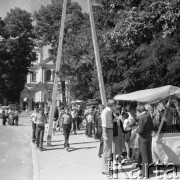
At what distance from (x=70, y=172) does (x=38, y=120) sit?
514cm

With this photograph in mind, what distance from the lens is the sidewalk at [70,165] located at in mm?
9328

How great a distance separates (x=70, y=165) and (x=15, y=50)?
45787 millimetres

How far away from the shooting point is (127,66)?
2325 centimetres

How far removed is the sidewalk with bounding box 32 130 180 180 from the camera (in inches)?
367

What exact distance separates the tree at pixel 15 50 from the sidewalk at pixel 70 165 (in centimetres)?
4093

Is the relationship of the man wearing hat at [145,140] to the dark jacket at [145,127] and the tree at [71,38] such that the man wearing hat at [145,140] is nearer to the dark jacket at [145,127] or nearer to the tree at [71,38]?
the dark jacket at [145,127]

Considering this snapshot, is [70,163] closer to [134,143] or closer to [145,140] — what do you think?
[134,143]

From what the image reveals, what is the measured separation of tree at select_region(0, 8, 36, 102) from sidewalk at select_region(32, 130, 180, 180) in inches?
1611

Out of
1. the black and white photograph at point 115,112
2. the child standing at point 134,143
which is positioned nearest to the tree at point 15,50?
the black and white photograph at point 115,112

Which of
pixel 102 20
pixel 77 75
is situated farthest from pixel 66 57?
pixel 102 20

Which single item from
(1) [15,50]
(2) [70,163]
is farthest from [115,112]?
(1) [15,50]

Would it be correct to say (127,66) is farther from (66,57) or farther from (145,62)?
(66,57)

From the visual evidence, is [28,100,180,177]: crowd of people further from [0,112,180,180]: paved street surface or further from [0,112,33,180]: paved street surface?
[0,112,33,180]: paved street surface

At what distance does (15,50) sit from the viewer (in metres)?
54.8
